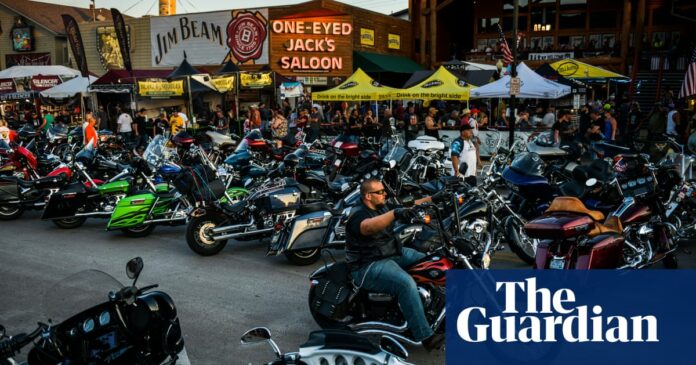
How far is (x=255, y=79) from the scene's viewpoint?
75.2 ft

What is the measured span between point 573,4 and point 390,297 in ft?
112

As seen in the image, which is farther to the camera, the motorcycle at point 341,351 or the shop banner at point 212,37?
the shop banner at point 212,37

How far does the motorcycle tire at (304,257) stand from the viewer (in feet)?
26.9

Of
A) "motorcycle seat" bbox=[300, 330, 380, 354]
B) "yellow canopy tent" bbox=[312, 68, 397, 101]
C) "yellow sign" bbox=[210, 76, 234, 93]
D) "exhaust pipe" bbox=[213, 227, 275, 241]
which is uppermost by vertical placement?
"yellow sign" bbox=[210, 76, 234, 93]

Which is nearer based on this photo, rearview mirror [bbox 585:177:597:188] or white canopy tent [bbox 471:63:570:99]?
rearview mirror [bbox 585:177:597:188]

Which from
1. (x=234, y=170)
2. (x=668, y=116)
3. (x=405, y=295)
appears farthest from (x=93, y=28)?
(x=405, y=295)

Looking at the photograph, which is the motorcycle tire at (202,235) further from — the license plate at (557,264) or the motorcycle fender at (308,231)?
the license plate at (557,264)

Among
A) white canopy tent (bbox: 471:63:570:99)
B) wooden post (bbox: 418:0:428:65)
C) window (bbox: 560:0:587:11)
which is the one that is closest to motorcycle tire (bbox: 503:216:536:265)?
white canopy tent (bbox: 471:63:570:99)

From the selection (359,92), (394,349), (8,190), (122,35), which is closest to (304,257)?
(394,349)

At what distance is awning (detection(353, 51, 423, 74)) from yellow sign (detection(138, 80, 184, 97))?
11.9 meters

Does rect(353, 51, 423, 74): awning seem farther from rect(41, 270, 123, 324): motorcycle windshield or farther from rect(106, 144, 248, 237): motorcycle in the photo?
rect(41, 270, 123, 324): motorcycle windshield

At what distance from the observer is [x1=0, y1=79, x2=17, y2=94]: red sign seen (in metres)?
29.6

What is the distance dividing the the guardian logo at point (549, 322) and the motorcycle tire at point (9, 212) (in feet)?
34.7

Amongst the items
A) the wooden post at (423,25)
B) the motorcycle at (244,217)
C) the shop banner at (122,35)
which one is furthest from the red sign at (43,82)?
the motorcycle at (244,217)
